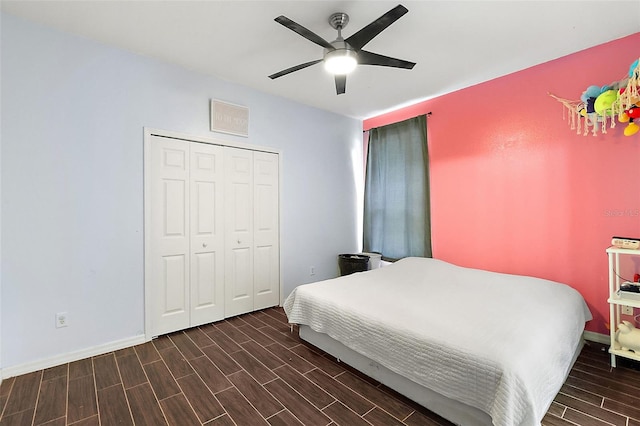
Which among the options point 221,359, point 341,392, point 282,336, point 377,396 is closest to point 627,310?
point 377,396

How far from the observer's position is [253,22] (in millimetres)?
2240

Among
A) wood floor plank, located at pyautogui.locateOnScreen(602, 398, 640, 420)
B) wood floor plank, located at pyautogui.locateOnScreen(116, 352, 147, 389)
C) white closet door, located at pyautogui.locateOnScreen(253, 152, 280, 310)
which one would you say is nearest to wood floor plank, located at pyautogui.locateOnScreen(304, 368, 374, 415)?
wood floor plank, located at pyautogui.locateOnScreen(116, 352, 147, 389)

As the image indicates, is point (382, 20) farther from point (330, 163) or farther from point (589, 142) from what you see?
point (330, 163)

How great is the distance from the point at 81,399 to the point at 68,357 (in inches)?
25.1

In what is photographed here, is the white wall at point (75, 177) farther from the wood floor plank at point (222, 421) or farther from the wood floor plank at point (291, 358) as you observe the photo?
the wood floor plank at point (222, 421)

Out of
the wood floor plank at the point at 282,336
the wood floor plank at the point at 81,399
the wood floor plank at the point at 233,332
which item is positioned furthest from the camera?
the wood floor plank at the point at 233,332

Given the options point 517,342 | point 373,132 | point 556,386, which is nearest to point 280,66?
point 373,132

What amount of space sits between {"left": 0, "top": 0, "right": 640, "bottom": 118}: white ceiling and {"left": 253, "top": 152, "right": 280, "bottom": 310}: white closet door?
1.01 meters

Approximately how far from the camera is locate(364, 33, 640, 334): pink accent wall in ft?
8.33

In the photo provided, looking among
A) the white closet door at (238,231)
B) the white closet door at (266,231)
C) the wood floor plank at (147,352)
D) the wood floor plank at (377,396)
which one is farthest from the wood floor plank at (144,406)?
the white closet door at (266,231)

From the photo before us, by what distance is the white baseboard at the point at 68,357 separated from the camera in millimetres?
2142

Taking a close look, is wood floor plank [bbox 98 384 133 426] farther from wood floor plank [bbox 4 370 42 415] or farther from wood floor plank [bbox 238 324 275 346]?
wood floor plank [bbox 238 324 275 346]

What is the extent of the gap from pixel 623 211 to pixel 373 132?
2915 mm

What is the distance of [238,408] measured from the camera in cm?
182
